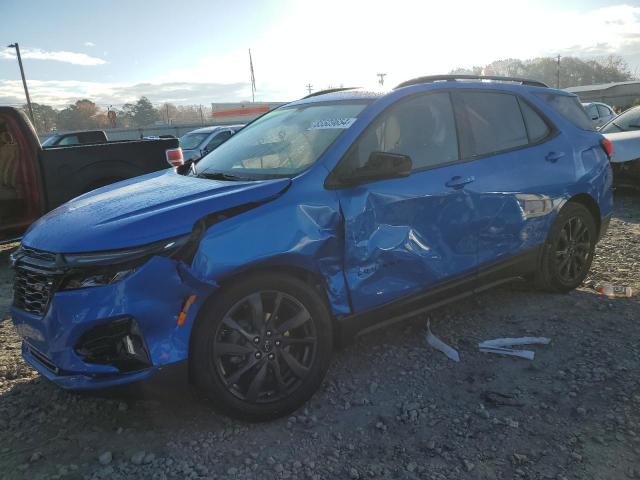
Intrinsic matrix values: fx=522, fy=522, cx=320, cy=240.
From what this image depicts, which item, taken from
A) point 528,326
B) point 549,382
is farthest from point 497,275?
point 549,382

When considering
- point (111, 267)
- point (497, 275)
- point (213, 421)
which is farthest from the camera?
point (497, 275)

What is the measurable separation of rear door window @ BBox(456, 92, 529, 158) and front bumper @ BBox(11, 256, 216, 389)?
7.24ft

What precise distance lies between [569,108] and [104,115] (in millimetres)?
72286

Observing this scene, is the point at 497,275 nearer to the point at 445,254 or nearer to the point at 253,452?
the point at 445,254

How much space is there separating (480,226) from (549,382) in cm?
111

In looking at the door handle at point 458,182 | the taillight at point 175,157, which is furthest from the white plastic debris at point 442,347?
the taillight at point 175,157

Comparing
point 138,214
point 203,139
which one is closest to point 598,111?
point 203,139

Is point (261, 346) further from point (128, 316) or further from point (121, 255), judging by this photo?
point (121, 255)

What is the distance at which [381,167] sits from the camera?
3016 millimetres

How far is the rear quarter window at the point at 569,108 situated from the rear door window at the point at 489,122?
1.49ft

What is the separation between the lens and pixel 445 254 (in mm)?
3477

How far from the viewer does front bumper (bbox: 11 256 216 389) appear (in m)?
2.44

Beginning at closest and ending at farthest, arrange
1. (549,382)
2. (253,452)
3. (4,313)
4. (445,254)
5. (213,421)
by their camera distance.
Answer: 1. (253,452)
2. (213,421)
3. (549,382)
4. (445,254)
5. (4,313)

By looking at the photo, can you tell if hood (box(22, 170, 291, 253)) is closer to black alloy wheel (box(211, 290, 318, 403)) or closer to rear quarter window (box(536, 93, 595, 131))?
black alloy wheel (box(211, 290, 318, 403))
